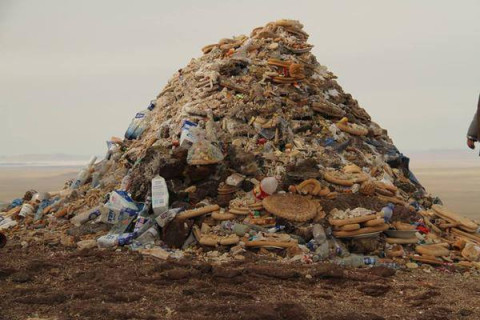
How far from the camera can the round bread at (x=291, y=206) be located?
30.3 feet

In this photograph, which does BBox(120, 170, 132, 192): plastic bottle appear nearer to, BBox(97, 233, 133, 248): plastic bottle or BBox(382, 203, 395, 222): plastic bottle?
BBox(97, 233, 133, 248): plastic bottle

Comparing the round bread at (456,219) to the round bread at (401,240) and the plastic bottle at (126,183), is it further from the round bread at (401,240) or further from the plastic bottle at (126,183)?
the plastic bottle at (126,183)

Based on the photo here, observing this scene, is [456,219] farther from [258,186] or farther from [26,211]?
[26,211]

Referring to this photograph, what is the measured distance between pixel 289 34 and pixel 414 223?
232 inches

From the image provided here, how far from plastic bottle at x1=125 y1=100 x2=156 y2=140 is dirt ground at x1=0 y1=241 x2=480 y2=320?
17.0ft

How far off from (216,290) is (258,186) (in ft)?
10.4

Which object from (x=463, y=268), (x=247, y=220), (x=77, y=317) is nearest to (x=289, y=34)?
(x=247, y=220)

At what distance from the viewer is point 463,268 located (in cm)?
898

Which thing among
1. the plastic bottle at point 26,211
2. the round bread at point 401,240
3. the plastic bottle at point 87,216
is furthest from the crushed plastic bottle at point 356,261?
the plastic bottle at point 26,211

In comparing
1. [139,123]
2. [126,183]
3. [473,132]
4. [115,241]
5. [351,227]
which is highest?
[139,123]

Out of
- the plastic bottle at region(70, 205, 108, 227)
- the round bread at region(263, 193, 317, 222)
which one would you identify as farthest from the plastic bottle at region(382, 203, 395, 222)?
the plastic bottle at region(70, 205, 108, 227)

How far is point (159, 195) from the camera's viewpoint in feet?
31.9

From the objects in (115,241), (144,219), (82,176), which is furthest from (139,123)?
(115,241)

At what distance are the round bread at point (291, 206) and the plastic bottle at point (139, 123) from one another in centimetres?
517
